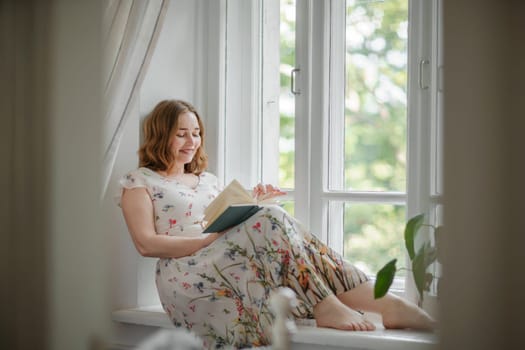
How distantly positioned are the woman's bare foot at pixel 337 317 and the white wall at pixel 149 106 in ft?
2.93

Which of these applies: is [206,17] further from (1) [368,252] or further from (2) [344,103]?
(1) [368,252]

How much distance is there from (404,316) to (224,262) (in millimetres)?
637

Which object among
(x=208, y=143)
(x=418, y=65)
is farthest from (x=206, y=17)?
(x=418, y=65)

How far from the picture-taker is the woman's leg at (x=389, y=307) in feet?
7.66

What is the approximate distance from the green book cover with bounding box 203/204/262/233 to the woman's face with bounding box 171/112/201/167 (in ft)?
1.53

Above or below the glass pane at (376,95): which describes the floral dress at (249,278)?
below

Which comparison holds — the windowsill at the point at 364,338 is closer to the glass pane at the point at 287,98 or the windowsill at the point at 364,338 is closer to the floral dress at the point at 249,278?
the floral dress at the point at 249,278

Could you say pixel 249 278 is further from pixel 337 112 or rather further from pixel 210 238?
pixel 337 112

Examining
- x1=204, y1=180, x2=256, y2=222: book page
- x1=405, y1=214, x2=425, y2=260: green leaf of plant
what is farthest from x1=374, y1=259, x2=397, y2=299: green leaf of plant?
x1=204, y1=180, x2=256, y2=222: book page

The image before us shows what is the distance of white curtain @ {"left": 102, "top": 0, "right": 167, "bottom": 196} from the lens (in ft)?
8.11

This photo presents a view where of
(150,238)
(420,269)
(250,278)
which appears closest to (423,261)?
(420,269)

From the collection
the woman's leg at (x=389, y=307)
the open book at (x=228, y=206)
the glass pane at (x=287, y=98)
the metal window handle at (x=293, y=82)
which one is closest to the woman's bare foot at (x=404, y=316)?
the woman's leg at (x=389, y=307)

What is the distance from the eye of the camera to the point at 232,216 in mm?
2479

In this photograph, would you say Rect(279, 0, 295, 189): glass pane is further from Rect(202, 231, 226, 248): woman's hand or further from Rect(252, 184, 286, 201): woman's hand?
Rect(202, 231, 226, 248): woman's hand
